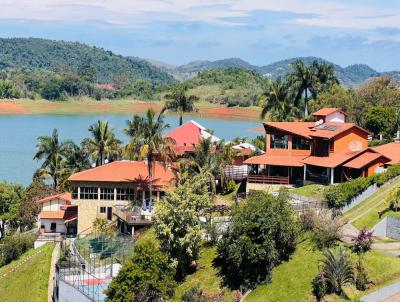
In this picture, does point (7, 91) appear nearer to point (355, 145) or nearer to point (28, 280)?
point (28, 280)

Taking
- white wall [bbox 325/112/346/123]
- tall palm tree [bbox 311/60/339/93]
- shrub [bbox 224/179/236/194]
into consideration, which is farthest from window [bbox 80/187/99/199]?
tall palm tree [bbox 311/60/339/93]

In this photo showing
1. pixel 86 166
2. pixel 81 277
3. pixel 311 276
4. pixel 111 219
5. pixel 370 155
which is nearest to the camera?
pixel 311 276

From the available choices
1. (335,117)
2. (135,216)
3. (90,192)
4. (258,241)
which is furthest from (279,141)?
(258,241)

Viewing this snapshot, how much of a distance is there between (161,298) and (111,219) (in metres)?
17.4

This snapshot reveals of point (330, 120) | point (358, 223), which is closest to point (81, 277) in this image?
point (358, 223)

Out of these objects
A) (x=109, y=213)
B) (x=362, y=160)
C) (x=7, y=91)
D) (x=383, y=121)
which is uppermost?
(x=383, y=121)

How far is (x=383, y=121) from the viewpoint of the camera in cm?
6044

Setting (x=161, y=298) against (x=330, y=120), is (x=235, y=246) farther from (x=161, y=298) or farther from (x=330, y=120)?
(x=330, y=120)

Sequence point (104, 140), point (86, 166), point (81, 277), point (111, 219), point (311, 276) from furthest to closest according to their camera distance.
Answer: point (86, 166), point (104, 140), point (111, 219), point (81, 277), point (311, 276)

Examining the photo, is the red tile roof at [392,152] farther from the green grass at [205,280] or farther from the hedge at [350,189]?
the green grass at [205,280]

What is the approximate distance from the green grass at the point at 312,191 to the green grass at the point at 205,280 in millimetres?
8541

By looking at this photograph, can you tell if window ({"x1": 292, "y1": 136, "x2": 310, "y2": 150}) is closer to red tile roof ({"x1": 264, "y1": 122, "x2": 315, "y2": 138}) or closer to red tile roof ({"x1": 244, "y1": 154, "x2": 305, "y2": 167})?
red tile roof ({"x1": 264, "y1": 122, "x2": 315, "y2": 138})

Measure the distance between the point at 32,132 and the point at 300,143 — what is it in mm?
92241

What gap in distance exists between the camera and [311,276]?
96.6 ft
